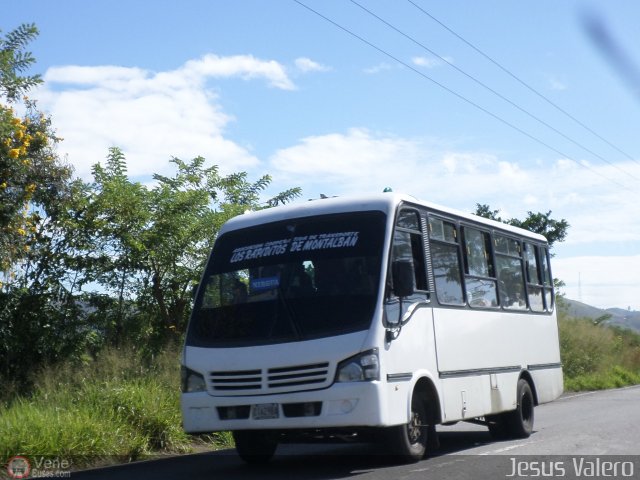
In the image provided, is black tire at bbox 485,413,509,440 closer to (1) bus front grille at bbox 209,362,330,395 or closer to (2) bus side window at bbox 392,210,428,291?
(2) bus side window at bbox 392,210,428,291

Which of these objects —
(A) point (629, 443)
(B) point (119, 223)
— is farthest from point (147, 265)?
(A) point (629, 443)

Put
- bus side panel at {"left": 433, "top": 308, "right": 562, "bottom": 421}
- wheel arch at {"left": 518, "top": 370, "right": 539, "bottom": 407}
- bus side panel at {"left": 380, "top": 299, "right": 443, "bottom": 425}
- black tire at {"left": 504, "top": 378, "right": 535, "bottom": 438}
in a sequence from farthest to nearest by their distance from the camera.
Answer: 1. wheel arch at {"left": 518, "top": 370, "right": 539, "bottom": 407}
2. black tire at {"left": 504, "top": 378, "right": 535, "bottom": 438}
3. bus side panel at {"left": 433, "top": 308, "right": 562, "bottom": 421}
4. bus side panel at {"left": 380, "top": 299, "right": 443, "bottom": 425}

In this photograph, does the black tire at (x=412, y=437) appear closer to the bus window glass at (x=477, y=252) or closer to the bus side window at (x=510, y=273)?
the bus window glass at (x=477, y=252)

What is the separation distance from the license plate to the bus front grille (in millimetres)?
136

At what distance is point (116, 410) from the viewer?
1221cm

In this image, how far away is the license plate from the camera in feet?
31.3

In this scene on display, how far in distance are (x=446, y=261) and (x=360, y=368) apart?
2.85 m

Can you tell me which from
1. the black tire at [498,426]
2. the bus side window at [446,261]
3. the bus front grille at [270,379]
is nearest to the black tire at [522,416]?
the black tire at [498,426]

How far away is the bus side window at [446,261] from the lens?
1136 cm

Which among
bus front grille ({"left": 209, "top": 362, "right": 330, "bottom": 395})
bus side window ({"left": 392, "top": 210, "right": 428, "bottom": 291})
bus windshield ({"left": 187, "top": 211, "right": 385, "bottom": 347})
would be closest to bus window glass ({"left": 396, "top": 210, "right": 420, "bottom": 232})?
bus side window ({"left": 392, "top": 210, "right": 428, "bottom": 291})

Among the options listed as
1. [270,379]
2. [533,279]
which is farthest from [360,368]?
[533,279]

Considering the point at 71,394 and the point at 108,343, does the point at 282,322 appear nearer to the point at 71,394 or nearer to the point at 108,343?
the point at 71,394

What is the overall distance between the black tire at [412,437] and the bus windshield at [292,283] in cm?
129

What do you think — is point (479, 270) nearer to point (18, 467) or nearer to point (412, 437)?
point (412, 437)
